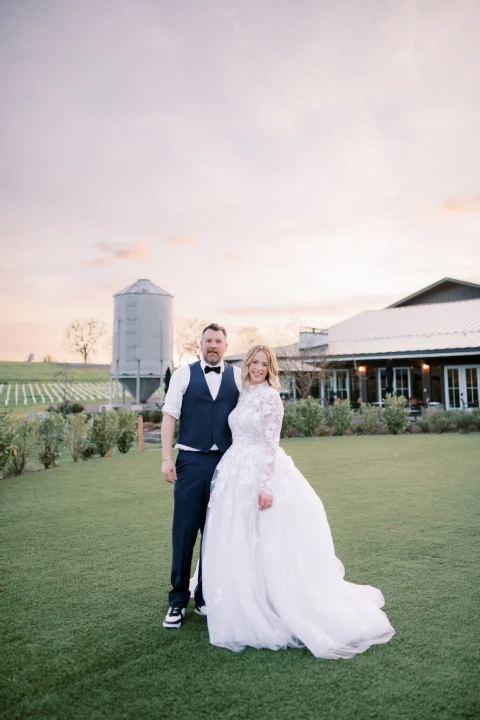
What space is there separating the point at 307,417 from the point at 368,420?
89.6 inches

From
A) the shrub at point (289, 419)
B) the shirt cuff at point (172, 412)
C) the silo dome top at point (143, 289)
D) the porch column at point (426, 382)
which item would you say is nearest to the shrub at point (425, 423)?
the shrub at point (289, 419)

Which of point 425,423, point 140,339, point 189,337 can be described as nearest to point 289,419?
point 425,423

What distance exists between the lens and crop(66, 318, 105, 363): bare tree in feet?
151

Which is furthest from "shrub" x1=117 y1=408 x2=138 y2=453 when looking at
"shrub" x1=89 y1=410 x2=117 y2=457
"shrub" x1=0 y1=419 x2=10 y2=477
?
"shrub" x1=0 y1=419 x2=10 y2=477

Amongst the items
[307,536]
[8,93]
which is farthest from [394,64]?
[307,536]

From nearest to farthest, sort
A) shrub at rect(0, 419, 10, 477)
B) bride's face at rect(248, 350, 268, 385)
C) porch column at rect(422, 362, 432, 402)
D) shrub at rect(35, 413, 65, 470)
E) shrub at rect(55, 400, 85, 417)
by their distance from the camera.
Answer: bride's face at rect(248, 350, 268, 385) → shrub at rect(0, 419, 10, 477) → shrub at rect(35, 413, 65, 470) → porch column at rect(422, 362, 432, 402) → shrub at rect(55, 400, 85, 417)

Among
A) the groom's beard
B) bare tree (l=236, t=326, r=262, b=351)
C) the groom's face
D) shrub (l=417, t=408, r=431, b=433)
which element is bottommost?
shrub (l=417, t=408, r=431, b=433)

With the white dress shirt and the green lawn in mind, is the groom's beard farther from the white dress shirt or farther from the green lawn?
the green lawn

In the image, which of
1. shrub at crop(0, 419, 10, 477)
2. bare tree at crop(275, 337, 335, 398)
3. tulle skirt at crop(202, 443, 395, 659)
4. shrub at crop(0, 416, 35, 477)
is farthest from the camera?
bare tree at crop(275, 337, 335, 398)

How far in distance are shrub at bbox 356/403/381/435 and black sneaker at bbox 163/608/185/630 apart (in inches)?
609

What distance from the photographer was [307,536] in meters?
3.49

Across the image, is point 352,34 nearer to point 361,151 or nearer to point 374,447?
point 361,151

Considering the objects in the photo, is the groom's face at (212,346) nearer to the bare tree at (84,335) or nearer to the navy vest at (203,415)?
the navy vest at (203,415)

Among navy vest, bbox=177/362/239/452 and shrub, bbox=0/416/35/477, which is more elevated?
navy vest, bbox=177/362/239/452
